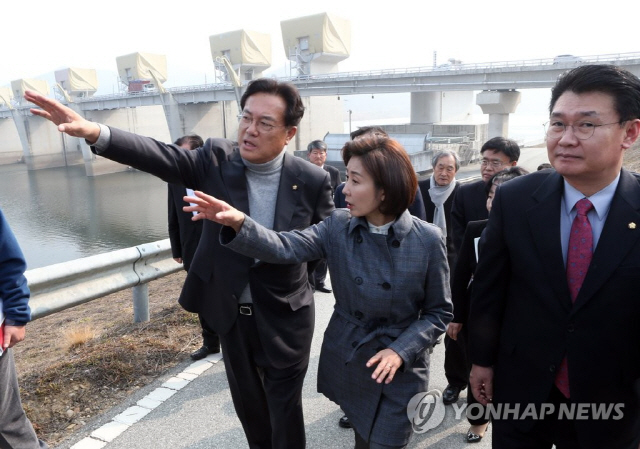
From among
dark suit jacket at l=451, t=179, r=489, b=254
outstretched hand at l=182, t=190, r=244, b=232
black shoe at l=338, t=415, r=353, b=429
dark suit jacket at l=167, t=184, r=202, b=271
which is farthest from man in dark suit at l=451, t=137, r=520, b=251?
outstretched hand at l=182, t=190, r=244, b=232

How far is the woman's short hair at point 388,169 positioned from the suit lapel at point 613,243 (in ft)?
2.34

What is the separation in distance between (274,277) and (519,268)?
1077mm

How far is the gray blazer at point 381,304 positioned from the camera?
188 centimetres

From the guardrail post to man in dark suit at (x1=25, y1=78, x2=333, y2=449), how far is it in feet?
6.94

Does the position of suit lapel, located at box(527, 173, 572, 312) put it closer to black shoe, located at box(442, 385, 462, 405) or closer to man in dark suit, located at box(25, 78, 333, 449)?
man in dark suit, located at box(25, 78, 333, 449)

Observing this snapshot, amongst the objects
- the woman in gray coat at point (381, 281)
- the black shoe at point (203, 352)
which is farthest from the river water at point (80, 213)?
the woman in gray coat at point (381, 281)

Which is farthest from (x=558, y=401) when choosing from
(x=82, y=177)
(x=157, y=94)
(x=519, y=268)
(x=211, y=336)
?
(x=82, y=177)

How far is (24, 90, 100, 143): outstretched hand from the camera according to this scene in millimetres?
1781

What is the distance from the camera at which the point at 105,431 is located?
2.63m

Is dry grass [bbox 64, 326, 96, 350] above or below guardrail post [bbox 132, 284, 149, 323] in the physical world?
below

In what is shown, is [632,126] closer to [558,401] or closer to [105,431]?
[558,401]

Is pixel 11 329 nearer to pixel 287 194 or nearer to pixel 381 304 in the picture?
pixel 287 194

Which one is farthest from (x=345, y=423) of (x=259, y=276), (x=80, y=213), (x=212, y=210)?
(x=80, y=213)

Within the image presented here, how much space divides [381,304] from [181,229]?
2387 millimetres
